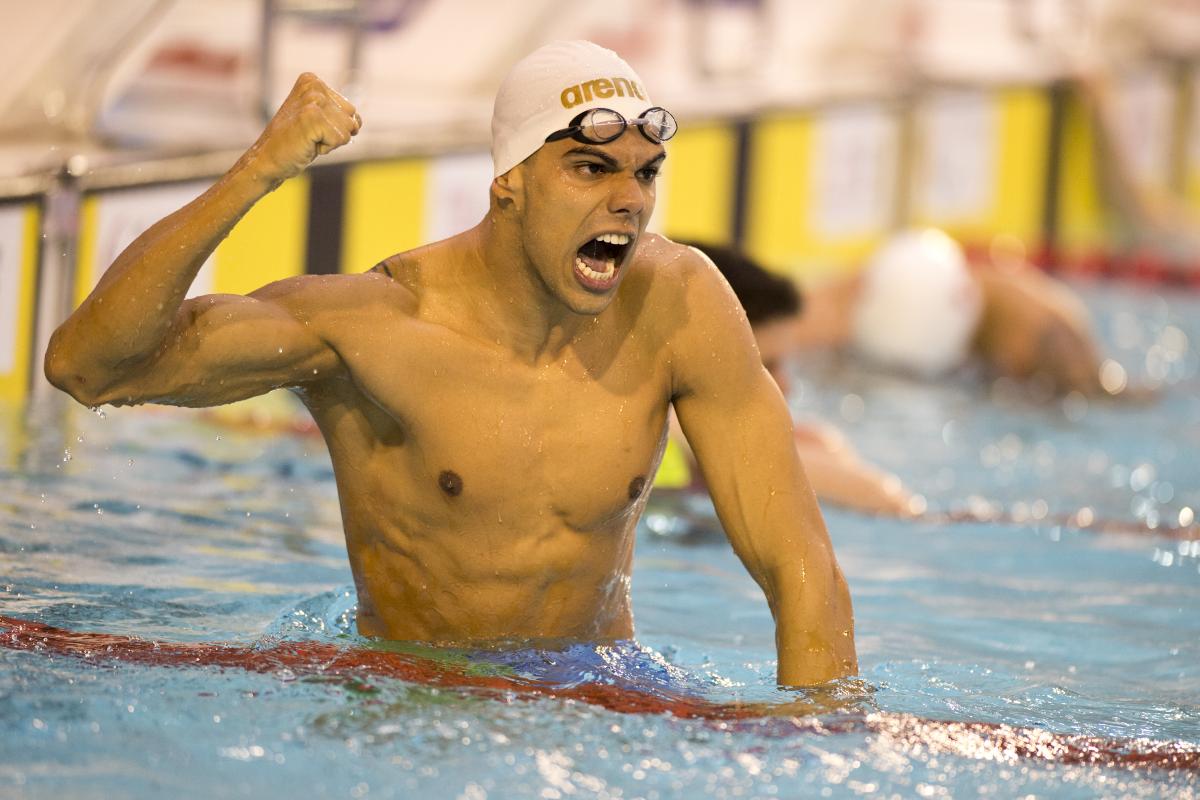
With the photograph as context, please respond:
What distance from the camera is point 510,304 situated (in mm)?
2793

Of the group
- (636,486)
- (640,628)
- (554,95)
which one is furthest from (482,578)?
(640,628)

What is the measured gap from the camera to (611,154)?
262 centimetres

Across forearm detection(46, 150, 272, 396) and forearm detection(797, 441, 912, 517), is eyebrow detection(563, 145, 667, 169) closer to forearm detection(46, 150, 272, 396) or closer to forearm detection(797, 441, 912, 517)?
forearm detection(46, 150, 272, 396)

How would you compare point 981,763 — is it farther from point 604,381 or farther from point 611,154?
point 611,154

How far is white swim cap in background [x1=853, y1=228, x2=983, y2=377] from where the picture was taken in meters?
7.81

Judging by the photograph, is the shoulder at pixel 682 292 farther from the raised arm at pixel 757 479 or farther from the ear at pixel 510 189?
the ear at pixel 510 189

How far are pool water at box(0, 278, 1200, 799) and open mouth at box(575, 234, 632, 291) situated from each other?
0.63 m

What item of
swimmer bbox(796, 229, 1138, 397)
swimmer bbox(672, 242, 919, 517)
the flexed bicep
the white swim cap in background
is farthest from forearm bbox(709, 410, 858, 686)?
the white swim cap in background

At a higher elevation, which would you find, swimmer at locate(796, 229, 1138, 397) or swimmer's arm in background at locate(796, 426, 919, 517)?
swimmer at locate(796, 229, 1138, 397)

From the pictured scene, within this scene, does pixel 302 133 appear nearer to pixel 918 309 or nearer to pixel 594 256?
pixel 594 256

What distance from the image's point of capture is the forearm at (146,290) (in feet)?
8.09

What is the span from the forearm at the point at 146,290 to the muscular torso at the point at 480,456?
31cm

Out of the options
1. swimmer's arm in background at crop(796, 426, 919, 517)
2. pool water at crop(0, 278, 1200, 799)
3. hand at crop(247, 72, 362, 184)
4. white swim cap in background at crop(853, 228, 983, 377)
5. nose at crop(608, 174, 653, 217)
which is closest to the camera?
pool water at crop(0, 278, 1200, 799)

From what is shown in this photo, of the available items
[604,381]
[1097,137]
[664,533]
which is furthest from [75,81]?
[1097,137]
